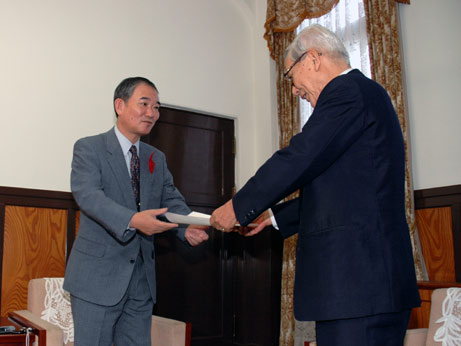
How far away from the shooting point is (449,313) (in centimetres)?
297

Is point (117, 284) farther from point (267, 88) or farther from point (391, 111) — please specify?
point (267, 88)

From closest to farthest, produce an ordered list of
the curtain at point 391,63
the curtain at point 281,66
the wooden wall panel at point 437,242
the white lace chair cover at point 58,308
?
the white lace chair cover at point 58,308, the wooden wall panel at point 437,242, the curtain at point 391,63, the curtain at point 281,66

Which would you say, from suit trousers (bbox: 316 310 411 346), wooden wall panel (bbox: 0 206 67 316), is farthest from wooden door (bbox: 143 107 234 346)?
suit trousers (bbox: 316 310 411 346)

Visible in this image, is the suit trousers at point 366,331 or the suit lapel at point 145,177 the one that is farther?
the suit lapel at point 145,177

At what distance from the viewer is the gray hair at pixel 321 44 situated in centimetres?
210

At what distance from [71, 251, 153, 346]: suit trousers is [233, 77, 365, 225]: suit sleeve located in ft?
3.29

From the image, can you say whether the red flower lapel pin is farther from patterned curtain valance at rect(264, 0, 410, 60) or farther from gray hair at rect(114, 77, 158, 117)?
patterned curtain valance at rect(264, 0, 410, 60)

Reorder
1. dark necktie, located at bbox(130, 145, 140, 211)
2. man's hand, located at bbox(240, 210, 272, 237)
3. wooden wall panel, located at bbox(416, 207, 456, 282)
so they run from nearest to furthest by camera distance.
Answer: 1. man's hand, located at bbox(240, 210, 272, 237)
2. dark necktie, located at bbox(130, 145, 140, 211)
3. wooden wall panel, located at bbox(416, 207, 456, 282)

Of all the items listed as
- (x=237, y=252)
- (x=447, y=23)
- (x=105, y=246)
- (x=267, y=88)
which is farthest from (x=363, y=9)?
(x=105, y=246)

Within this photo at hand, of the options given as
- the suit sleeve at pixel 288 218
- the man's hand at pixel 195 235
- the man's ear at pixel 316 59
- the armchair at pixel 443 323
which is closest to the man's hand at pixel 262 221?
the suit sleeve at pixel 288 218

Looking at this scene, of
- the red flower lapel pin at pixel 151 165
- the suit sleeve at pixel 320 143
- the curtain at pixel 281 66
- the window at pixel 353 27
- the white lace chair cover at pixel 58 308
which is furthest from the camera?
the window at pixel 353 27

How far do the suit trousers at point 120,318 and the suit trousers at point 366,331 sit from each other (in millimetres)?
1138

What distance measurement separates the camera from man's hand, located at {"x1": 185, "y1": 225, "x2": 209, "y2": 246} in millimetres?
2973

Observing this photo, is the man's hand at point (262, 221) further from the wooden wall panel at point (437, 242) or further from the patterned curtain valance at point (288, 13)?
the patterned curtain valance at point (288, 13)
